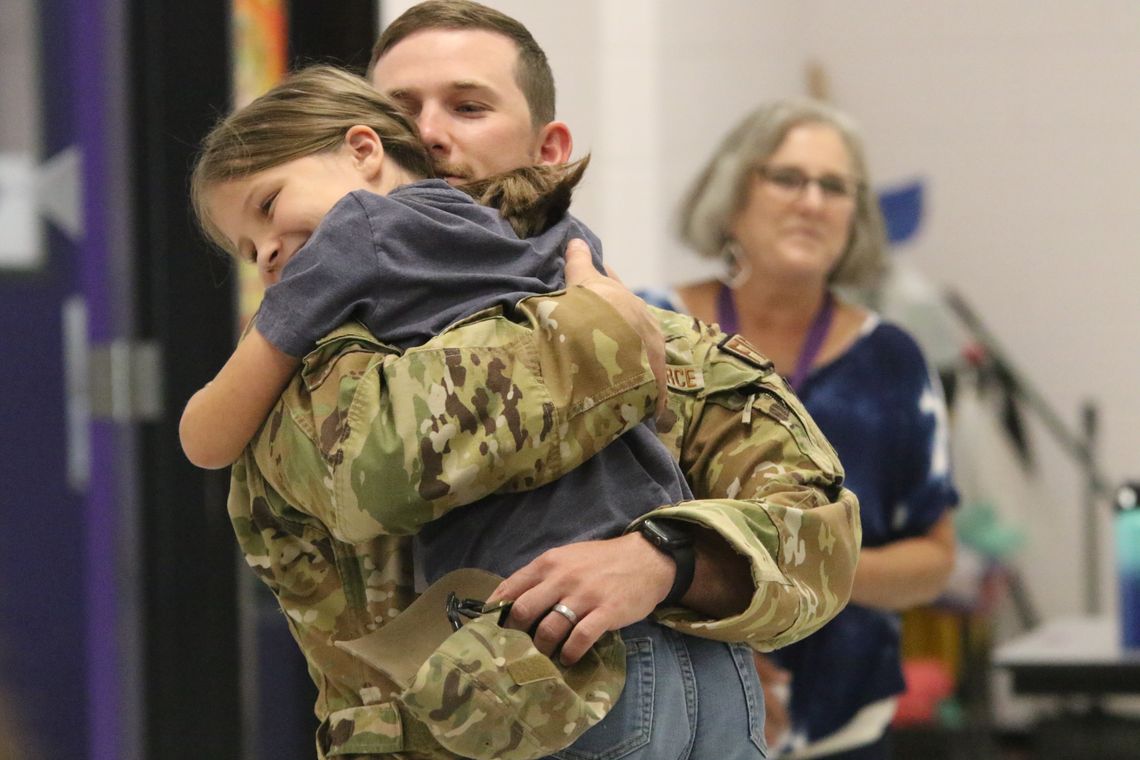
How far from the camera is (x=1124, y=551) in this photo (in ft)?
10.5

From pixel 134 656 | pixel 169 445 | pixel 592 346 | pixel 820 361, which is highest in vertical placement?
pixel 592 346

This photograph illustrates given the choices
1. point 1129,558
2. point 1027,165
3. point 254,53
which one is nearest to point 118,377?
point 254,53

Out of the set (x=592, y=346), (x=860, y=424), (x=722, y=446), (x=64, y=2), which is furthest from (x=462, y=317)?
(x=64, y=2)

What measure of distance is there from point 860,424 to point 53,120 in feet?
5.83

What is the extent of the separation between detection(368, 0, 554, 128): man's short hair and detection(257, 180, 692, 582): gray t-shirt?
17cm

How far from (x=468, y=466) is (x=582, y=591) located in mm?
107

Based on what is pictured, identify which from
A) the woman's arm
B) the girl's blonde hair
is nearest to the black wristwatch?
the girl's blonde hair

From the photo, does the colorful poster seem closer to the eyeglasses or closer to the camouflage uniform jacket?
the eyeglasses

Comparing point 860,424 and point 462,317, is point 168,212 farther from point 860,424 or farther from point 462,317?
point 462,317

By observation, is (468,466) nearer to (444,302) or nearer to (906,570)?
(444,302)

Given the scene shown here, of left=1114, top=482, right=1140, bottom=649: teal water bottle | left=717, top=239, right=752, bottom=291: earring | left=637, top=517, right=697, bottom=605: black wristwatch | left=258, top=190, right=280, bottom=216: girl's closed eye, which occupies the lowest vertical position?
left=1114, top=482, right=1140, bottom=649: teal water bottle

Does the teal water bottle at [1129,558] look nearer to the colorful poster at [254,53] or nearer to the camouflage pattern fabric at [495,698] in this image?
the colorful poster at [254,53]

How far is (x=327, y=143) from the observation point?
3.53 feet

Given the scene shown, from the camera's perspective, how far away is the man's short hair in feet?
3.93
